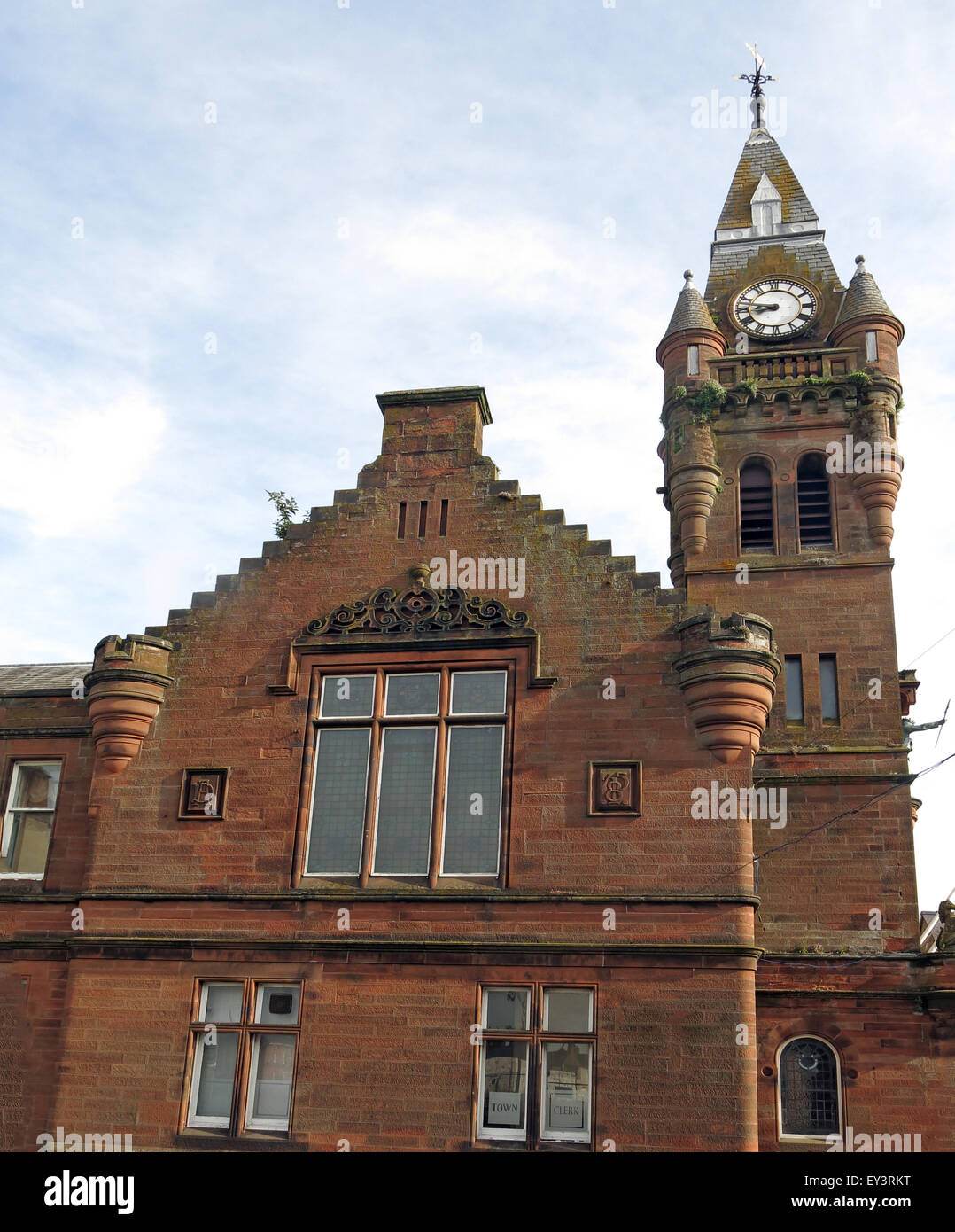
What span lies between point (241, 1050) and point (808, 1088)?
11.3 meters

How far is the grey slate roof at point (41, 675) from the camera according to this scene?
2205cm

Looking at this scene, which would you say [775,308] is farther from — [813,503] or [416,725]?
[416,725]

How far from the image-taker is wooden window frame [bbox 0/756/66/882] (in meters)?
19.5

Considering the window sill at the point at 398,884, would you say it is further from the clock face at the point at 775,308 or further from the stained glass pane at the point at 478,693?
the clock face at the point at 775,308

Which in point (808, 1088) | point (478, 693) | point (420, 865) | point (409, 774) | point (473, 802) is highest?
point (478, 693)

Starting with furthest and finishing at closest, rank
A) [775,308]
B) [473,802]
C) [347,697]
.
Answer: [775,308] → [347,697] → [473,802]

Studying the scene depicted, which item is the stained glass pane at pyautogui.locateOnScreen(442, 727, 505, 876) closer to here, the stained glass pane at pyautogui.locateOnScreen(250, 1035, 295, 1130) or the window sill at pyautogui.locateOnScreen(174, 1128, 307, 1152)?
the stained glass pane at pyautogui.locateOnScreen(250, 1035, 295, 1130)

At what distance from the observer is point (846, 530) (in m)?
28.2

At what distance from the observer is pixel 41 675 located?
23781 millimetres

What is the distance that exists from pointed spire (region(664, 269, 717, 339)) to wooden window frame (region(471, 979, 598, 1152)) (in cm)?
1941

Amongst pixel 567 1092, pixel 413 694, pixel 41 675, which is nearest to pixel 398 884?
pixel 413 694

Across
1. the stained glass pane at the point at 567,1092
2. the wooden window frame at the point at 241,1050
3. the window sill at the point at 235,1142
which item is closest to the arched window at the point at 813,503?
the stained glass pane at the point at 567,1092
